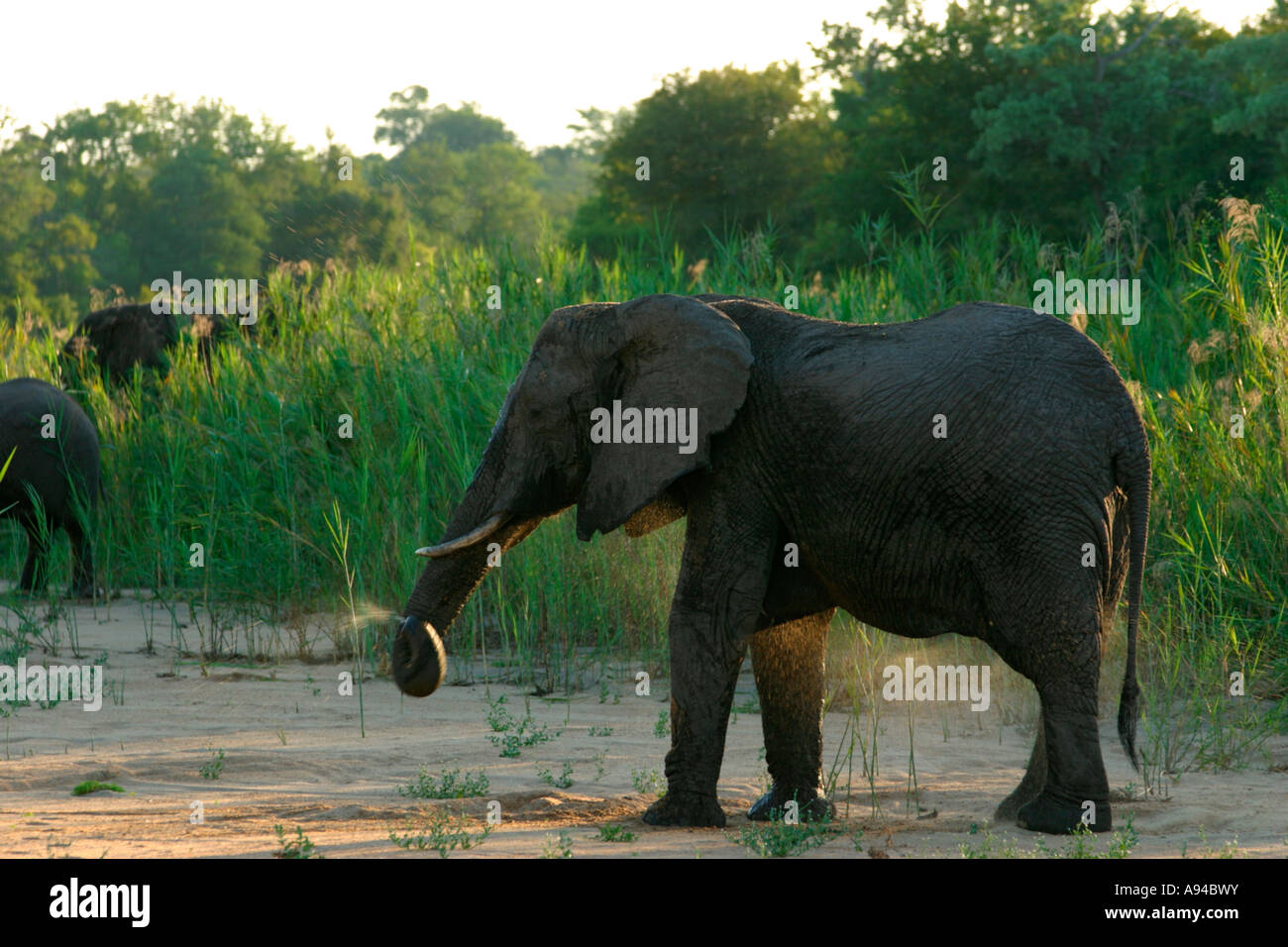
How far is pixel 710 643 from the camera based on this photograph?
16.3 feet

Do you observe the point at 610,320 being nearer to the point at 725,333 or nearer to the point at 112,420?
the point at 725,333

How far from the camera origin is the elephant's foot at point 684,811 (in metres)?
4.96

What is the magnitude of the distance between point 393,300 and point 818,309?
145 inches

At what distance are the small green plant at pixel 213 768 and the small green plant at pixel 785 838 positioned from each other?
7.06 ft

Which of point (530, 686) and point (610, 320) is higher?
point (610, 320)

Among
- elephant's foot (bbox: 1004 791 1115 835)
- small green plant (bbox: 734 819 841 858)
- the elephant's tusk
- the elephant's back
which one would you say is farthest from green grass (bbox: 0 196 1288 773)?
the elephant's tusk

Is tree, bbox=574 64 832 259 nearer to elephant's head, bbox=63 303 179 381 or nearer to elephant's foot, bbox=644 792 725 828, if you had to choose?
elephant's head, bbox=63 303 179 381

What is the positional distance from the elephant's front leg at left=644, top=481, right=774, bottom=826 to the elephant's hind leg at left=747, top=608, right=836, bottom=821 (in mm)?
368

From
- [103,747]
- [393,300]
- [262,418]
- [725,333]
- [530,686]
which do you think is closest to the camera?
[725,333]

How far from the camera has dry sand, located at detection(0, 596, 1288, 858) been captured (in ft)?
15.0

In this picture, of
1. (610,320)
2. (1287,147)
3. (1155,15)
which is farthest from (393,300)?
(1155,15)

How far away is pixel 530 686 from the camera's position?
8.08 metres

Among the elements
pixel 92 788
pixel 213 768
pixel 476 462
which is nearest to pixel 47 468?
pixel 476 462

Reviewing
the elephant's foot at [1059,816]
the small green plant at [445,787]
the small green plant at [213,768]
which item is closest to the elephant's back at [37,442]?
the small green plant at [213,768]
